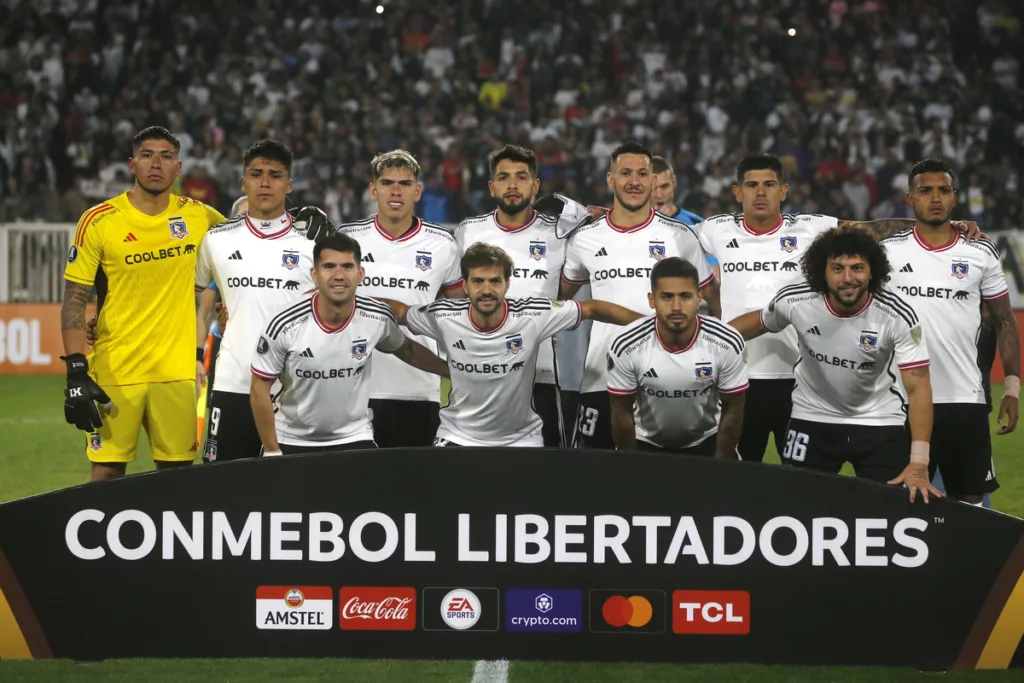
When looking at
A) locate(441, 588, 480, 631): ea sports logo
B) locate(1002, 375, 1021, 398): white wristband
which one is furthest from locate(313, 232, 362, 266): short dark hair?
locate(1002, 375, 1021, 398): white wristband

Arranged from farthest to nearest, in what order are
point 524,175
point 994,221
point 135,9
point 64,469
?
1. point 135,9
2. point 994,221
3. point 64,469
4. point 524,175

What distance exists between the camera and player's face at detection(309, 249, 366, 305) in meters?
5.14

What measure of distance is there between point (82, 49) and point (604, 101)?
7901 mm

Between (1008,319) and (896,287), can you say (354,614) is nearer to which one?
(896,287)

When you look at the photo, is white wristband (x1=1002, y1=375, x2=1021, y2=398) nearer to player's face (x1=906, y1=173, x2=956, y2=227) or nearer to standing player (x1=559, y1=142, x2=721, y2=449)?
player's face (x1=906, y1=173, x2=956, y2=227)

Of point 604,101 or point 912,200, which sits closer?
point 912,200

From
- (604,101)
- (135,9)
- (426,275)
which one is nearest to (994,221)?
(604,101)

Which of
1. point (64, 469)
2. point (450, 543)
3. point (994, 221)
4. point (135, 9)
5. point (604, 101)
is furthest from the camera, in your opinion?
point (135, 9)

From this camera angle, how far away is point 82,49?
19.5m

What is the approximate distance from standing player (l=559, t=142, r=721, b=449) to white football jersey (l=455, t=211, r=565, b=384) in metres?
0.14

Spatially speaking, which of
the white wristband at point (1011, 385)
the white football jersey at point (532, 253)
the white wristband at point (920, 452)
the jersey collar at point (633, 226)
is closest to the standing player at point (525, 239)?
the white football jersey at point (532, 253)

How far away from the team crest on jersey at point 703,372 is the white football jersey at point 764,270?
0.89 metres

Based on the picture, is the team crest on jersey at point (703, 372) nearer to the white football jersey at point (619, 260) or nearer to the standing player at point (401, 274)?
the white football jersey at point (619, 260)

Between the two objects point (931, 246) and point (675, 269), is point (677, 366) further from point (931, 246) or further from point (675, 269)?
point (931, 246)
